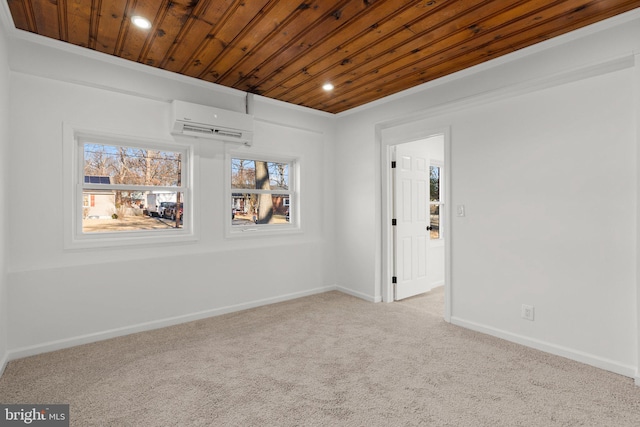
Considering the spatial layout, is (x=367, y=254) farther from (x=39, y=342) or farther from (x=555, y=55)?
(x=39, y=342)

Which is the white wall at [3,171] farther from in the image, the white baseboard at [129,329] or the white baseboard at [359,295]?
the white baseboard at [359,295]

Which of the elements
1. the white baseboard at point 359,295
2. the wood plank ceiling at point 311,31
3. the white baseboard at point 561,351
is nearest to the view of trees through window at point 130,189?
the wood plank ceiling at point 311,31

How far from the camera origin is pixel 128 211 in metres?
3.38

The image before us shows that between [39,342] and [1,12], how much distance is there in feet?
8.19

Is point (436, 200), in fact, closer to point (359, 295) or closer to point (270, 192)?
point (359, 295)

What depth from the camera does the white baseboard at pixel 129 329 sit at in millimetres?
2697

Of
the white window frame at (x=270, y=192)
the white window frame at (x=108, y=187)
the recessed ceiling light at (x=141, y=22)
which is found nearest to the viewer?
the recessed ceiling light at (x=141, y=22)

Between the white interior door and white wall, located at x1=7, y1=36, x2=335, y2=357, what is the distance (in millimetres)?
1455

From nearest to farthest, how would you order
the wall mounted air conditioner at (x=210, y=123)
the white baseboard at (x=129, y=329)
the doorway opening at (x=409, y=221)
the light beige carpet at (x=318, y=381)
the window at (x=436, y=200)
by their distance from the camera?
the light beige carpet at (x=318, y=381), the white baseboard at (x=129, y=329), the wall mounted air conditioner at (x=210, y=123), the doorway opening at (x=409, y=221), the window at (x=436, y=200)

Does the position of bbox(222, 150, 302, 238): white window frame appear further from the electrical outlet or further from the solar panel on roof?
the electrical outlet

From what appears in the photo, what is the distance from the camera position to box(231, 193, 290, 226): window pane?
13.5 ft

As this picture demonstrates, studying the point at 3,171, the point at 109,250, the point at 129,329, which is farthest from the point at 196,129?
A: the point at 129,329

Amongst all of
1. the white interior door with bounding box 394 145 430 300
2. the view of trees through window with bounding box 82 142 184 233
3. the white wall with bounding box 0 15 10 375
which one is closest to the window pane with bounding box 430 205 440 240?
the white interior door with bounding box 394 145 430 300

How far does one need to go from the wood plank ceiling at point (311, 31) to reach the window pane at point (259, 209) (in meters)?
1.47
